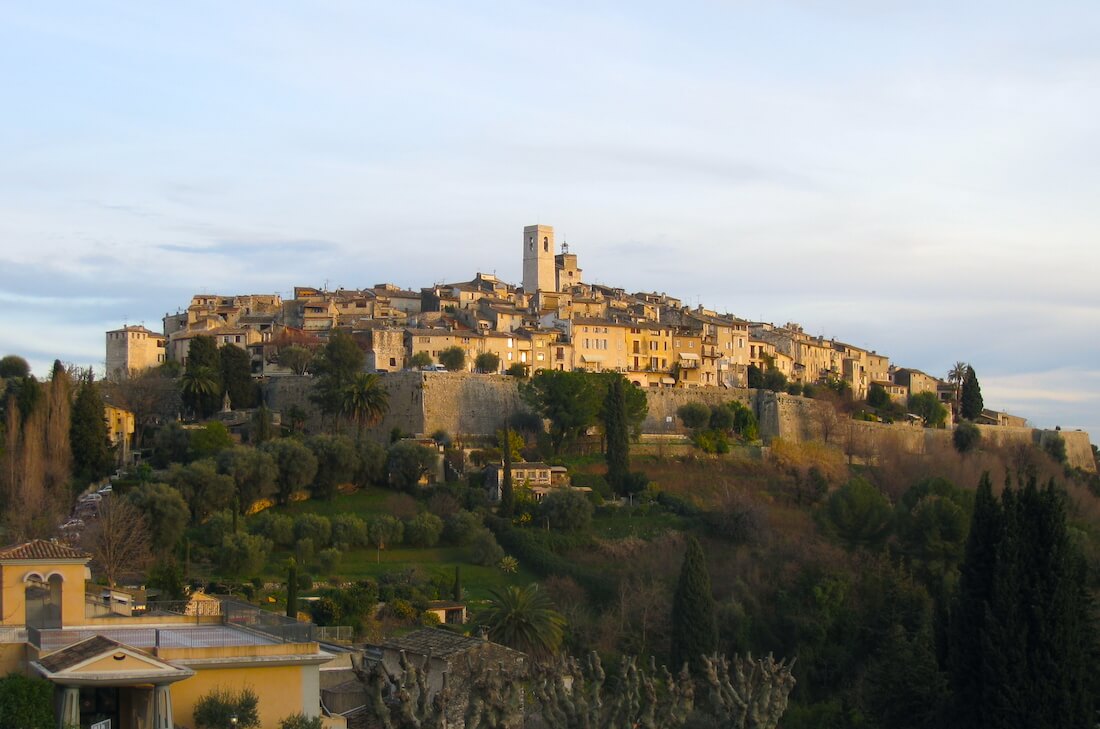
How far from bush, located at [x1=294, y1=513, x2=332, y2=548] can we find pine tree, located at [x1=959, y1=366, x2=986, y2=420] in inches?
1900

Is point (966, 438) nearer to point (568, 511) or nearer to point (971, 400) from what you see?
point (971, 400)

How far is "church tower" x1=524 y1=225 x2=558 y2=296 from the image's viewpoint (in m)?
90.9

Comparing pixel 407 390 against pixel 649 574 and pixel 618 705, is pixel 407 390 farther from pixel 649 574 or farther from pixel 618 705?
pixel 618 705

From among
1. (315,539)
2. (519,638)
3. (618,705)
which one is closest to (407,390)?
(315,539)

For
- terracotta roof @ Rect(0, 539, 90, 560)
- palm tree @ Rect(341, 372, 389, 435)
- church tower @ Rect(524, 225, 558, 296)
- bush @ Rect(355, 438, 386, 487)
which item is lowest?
terracotta roof @ Rect(0, 539, 90, 560)

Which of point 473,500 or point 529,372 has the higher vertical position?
point 529,372

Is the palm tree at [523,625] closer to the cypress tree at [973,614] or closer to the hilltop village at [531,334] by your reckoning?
the cypress tree at [973,614]

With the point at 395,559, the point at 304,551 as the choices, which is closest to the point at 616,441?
the point at 395,559

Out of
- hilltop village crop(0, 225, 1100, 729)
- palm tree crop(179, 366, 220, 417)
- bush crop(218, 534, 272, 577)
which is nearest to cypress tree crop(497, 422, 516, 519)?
hilltop village crop(0, 225, 1100, 729)

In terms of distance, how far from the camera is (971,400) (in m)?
86.6

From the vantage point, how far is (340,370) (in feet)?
204

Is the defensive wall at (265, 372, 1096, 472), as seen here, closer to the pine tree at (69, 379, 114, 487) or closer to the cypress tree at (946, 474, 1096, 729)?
the pine tree at (69, 379, 114, 487)

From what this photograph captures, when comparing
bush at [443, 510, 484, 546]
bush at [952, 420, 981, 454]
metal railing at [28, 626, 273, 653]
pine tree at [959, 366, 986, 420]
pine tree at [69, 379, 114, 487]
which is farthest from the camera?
pine tree at [959, 366, 986, 420]

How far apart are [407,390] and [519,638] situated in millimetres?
27393
